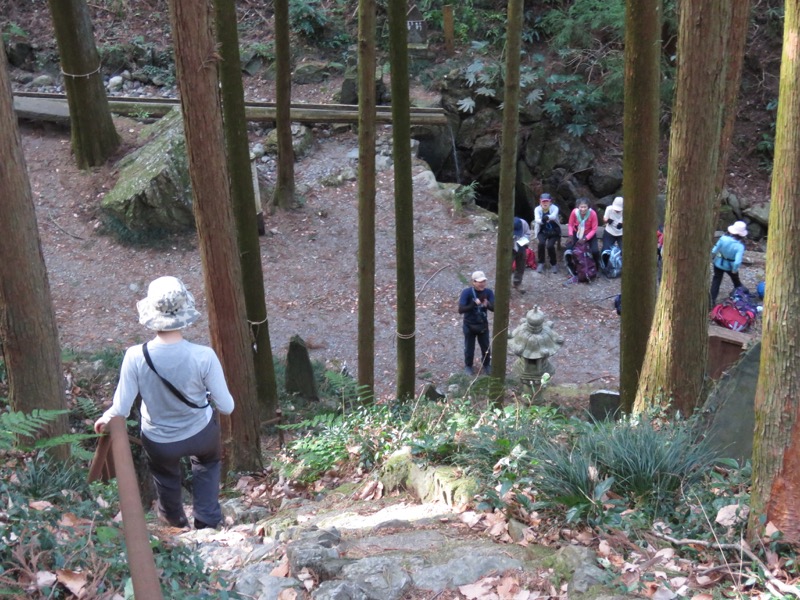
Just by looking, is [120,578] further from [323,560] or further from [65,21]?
[65,21]

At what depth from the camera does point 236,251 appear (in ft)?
23.6

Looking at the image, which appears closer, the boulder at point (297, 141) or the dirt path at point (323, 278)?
the dirt path at point (323, 278)

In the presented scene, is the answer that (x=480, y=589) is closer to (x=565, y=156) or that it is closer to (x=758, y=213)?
(x=758, y=213)

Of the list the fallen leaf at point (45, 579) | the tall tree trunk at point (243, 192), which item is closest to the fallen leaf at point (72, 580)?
the fallen leaf at point (45, 579)

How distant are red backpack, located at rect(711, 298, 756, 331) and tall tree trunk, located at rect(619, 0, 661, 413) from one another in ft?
23.0

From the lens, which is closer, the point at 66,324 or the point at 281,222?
the point at 66,324

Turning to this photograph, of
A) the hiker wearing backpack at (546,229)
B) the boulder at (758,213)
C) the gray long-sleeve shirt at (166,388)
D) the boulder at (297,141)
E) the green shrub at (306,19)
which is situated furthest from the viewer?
the green shrub at (306,19)

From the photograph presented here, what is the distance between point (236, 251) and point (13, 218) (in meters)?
1.96

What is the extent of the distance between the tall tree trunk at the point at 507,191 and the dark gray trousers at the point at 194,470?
4.45 m

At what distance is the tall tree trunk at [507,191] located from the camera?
31.1 feet

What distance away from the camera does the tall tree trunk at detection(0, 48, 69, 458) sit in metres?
5.77

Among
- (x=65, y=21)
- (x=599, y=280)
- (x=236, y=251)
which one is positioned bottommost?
(x=599, y=280)

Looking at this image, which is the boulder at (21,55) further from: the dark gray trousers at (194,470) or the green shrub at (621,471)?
the green shrub at (621,471)

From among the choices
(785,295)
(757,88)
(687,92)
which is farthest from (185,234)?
(757,88)
